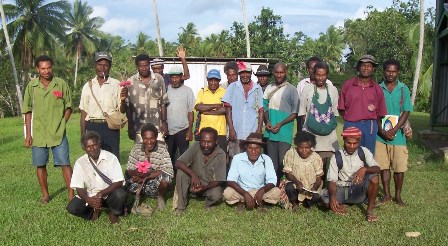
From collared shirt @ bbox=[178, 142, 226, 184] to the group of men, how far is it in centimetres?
1

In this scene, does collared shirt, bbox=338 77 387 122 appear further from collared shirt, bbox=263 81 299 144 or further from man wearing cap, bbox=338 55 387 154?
collared shirt, bbox=263 81 299 144

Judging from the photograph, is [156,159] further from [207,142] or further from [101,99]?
[101,99]

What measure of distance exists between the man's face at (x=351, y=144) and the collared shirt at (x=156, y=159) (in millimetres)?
2154

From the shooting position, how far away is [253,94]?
620 cm

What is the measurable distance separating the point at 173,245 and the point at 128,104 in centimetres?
228

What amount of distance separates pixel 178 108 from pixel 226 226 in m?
1.98

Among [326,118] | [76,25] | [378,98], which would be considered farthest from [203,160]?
[76,25]

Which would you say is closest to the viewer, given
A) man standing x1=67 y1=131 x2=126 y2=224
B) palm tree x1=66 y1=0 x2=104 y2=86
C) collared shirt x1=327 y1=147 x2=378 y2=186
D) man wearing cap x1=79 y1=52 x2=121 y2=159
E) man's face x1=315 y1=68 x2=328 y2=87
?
man standing x1=67 y1=131 x2=126 y2=224

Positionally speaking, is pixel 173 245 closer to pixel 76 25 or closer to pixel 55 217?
pixel 55 217

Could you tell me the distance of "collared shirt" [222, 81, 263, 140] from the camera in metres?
6.16

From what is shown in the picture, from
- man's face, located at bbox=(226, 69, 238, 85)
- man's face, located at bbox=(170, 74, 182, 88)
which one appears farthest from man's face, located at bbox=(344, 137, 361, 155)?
man's face, located at bbox=(170, 74, 182, 88)

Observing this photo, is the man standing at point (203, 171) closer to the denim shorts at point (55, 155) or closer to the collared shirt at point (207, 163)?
the collared shirt at point (207, 163)

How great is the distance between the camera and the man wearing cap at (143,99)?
609 cm

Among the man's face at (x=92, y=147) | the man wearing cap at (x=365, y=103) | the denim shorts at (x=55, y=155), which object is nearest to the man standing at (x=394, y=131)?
the man wearing cap at (x=365, y=103)
